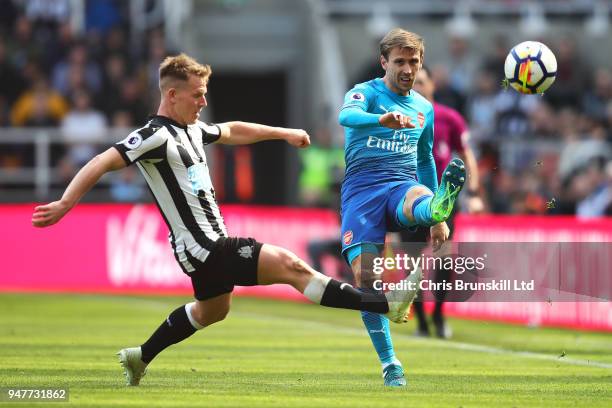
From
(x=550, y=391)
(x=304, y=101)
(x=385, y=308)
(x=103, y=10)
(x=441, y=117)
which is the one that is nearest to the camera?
(x=385, y=308)

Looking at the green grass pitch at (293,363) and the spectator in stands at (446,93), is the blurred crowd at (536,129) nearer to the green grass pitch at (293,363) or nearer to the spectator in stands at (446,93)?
the spectator in stands at (446,93)

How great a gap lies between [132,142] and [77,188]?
1.51 ft

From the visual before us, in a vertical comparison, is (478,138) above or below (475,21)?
below

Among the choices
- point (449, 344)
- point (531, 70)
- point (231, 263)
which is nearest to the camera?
point (231, 263)

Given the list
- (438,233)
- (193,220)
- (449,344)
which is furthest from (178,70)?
(449,344)

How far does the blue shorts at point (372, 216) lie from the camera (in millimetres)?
9500

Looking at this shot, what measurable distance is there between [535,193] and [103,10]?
10.5m

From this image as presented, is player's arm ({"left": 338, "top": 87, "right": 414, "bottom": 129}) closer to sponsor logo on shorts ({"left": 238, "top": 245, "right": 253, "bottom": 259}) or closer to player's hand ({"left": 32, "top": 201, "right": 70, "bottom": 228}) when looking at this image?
sponsor logo on shorts ({"left": 238, "top": 245, "right": 253, "bottom": 259})

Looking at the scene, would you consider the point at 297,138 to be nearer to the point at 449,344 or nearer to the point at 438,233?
the point at 438,233

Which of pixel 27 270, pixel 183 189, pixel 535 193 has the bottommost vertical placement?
pixel 27 270

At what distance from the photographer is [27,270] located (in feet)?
69.8

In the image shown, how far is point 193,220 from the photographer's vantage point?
8.62m

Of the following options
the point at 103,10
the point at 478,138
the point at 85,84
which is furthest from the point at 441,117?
the point at 103,10

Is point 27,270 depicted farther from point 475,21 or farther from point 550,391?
point 550,391
